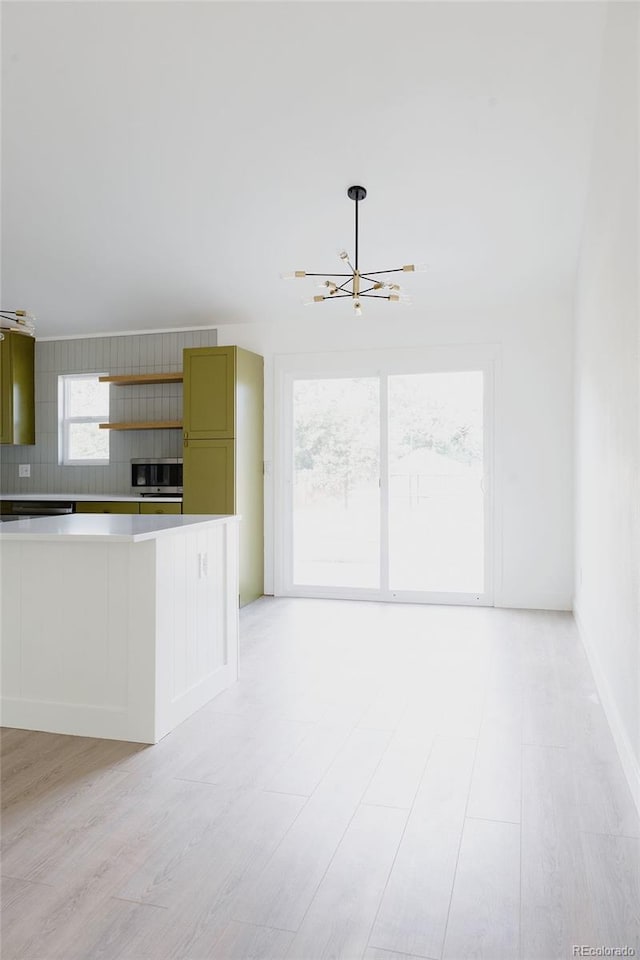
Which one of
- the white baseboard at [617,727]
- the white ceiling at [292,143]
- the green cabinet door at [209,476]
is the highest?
the white ceiling at [292,143]

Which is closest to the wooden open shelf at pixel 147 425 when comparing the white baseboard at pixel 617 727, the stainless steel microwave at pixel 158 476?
the stainless steel microwave at pixel 158 476

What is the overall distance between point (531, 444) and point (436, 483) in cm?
80

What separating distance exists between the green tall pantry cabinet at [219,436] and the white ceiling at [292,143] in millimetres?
609

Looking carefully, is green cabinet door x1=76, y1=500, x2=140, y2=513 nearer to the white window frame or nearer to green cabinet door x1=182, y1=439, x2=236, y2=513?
green cabinet door x1=182, y1=439, x2=236, y2=513

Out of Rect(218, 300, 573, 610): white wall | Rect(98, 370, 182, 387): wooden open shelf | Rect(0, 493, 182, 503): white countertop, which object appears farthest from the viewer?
Rect(98, 370, 182, 387): wooden open shelf

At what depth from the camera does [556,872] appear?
5.93 ft

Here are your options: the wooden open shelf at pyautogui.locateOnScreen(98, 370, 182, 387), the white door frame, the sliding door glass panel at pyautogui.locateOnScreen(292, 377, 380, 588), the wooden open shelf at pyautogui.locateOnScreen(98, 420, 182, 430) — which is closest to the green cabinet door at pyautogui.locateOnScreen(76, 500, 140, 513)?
the wooden open shelf at pyautogui.locateOnScreen(98, 420, 182, 430)

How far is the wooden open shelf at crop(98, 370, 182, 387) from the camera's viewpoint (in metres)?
5.83

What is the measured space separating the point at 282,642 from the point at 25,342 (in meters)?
4.19

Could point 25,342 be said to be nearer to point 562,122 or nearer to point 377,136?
point 377,136

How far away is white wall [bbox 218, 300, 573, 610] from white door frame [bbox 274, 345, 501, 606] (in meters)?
0.06

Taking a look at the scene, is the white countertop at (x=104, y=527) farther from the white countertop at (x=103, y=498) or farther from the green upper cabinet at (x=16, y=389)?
the green upper cabinet at (x=16, y=389)

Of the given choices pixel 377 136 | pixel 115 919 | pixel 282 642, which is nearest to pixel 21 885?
pixel 115 919

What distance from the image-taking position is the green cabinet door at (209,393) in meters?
5.37
